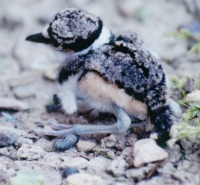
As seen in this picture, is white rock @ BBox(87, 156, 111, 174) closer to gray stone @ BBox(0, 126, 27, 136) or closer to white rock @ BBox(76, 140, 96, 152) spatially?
white rock @ BBox(76, 140, 96, 152)

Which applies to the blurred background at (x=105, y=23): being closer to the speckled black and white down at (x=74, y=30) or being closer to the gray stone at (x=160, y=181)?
the speckled black and white down at (x=74, y=30)

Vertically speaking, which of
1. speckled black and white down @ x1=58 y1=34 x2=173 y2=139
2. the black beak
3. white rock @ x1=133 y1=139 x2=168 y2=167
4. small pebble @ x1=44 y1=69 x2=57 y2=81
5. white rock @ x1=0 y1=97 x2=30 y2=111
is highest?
speckled black and white down @ x1=58 y1=34 x2=173 y2=139

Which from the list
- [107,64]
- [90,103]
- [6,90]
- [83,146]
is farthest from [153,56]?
[6,90]

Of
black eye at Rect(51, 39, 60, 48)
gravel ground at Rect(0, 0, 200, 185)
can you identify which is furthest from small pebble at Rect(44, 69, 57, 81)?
black eye at Rect(51, 39, 60, 48)

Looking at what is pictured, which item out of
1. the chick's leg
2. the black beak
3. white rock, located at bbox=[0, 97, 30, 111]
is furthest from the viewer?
white rock, located at bbox=[0, 97, 30, 111]

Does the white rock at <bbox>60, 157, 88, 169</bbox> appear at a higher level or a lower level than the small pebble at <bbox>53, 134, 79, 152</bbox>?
higher

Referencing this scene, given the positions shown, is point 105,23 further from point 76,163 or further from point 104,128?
point 76,163

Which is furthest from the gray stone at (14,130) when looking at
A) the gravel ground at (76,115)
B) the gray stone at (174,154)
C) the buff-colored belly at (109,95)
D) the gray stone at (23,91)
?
the gray stone at (174,154)

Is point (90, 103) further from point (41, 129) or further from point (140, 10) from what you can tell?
point (140, 10)
